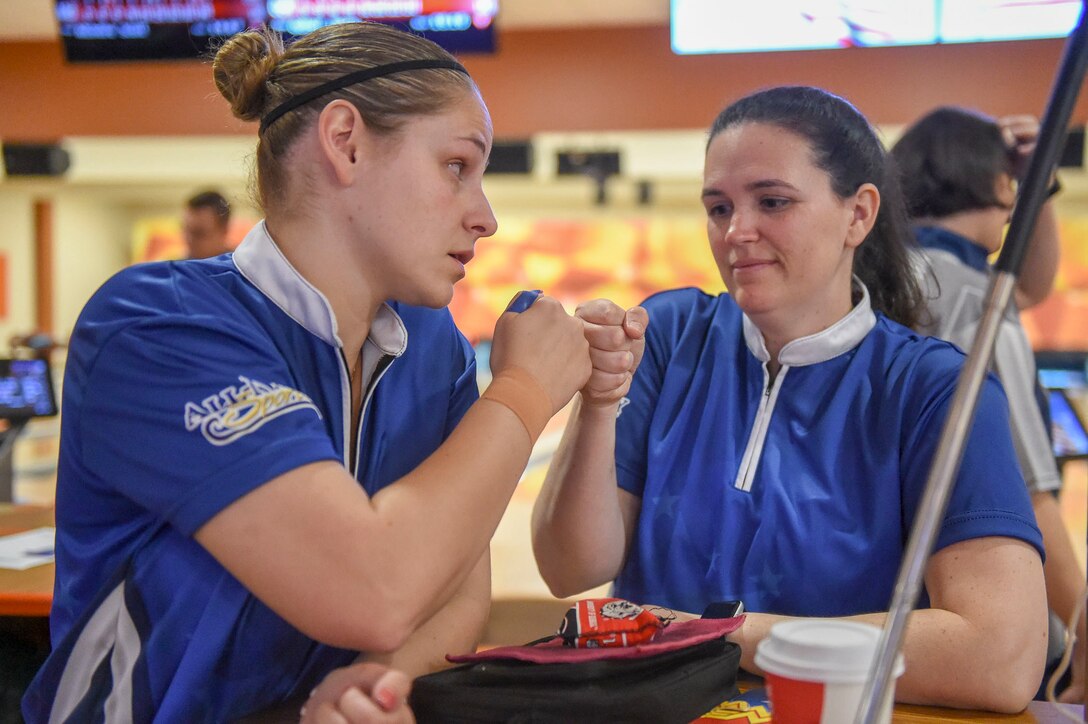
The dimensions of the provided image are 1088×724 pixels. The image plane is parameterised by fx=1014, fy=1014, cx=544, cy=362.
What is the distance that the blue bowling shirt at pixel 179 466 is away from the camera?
0.97m

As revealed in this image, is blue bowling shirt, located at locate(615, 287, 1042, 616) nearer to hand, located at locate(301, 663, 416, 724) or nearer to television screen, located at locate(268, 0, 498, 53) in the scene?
hand, located at locate(301, 663, 416, 724)

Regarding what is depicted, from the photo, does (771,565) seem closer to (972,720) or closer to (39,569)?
(972,720)

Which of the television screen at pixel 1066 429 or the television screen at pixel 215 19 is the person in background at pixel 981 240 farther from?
the television screen at pixel 215 19

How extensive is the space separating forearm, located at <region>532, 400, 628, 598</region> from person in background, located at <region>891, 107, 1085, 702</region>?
2.89ft

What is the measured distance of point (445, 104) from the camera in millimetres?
1161

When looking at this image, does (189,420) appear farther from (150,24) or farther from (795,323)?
(150,24)

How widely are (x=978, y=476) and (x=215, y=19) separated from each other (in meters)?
3.15

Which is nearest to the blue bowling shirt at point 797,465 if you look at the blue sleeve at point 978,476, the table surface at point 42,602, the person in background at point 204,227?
the blue sleeve at point 978,476

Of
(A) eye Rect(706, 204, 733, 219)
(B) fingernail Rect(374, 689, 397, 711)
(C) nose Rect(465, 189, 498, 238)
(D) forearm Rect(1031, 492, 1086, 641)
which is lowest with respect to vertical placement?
(D) forearm Rect(1031, 492, 1086, 641)

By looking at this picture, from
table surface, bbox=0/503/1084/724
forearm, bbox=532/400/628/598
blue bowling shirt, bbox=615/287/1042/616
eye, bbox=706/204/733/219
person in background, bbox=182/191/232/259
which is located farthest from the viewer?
person in background, bbox=182/191/232/259

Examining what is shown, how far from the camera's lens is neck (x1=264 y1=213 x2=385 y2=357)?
116 centimetres

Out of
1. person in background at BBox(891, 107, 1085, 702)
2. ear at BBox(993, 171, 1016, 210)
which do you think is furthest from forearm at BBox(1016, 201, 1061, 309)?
ear at BBox(993, 171, 1016, 210)

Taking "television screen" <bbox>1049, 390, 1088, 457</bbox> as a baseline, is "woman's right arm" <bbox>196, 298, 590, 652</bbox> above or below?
above

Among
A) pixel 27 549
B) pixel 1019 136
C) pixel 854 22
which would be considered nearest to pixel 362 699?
pixel 27 549
